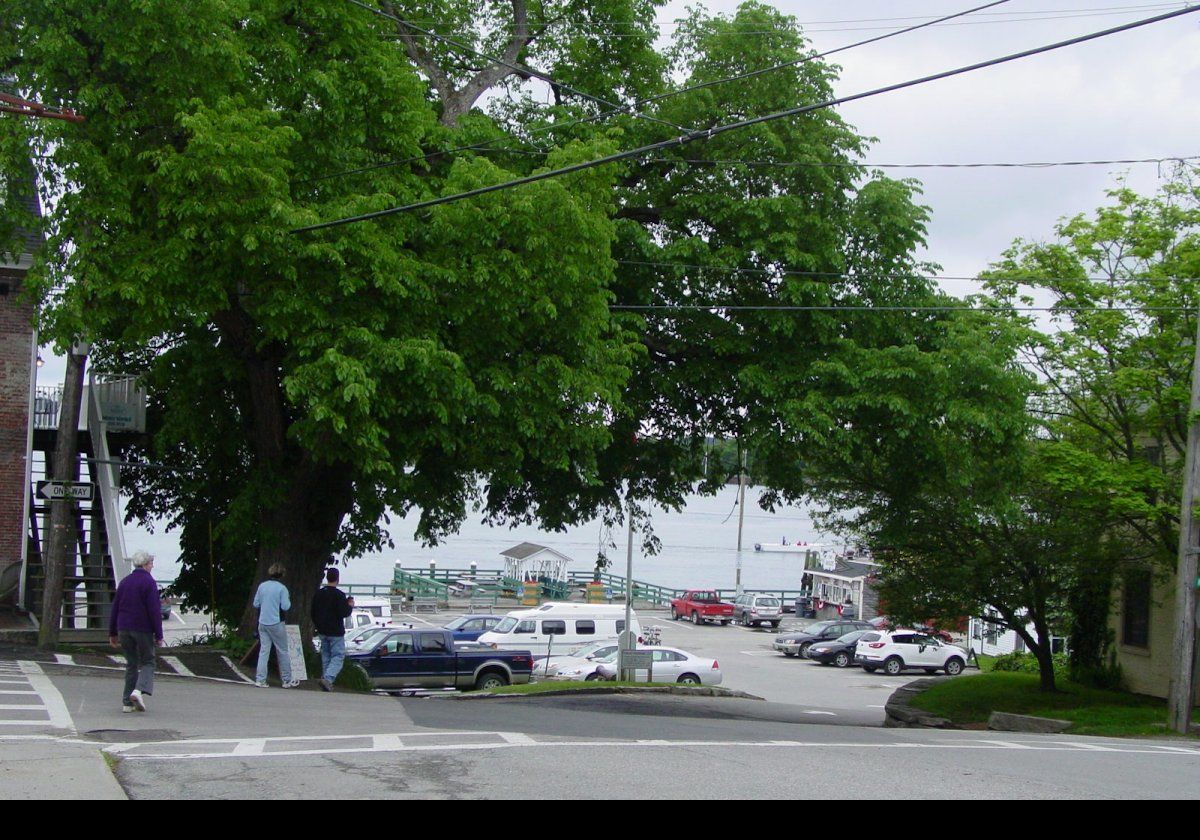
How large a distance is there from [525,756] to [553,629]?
31.2m

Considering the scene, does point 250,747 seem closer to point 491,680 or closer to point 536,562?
point 491,680

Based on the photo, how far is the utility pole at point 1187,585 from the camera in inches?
803

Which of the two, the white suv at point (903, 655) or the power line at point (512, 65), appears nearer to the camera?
the power line at point (512, 65)

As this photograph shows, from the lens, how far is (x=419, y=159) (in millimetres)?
17578

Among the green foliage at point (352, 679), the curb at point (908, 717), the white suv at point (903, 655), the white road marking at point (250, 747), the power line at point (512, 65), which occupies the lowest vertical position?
the white suv at point (903, 655)

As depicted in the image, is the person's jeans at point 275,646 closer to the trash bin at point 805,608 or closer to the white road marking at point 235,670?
the white road marking at point 235,670

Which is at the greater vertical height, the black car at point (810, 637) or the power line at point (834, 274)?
the power line at point (834, 274)

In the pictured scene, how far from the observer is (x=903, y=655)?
46219 millimetres

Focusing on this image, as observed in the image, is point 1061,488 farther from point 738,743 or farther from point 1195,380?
point 738,743

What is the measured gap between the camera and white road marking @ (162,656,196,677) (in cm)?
1795

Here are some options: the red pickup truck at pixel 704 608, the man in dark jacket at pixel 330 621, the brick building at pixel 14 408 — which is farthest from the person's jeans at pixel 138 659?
the red pickup truck at pixel 704 608

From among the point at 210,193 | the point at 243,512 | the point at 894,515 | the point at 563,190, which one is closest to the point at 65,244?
the point at 210,193

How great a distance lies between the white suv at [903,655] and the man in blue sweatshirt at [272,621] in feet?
106

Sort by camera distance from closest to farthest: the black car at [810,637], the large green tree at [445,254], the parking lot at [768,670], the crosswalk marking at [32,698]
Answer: the crosswalk marking at [32,698] → the large green tree at [445,254] → the parking lot at [768,670] → the black car at [810,637]
